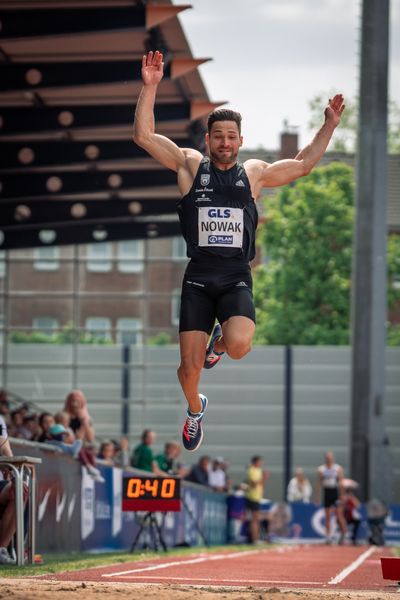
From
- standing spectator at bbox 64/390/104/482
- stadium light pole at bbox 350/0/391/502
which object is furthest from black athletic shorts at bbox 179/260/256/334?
stadium light pole at bbox 350/0/391/502

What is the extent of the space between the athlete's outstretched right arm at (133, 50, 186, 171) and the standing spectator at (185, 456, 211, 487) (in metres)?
18.2

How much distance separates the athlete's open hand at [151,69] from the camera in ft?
35.4

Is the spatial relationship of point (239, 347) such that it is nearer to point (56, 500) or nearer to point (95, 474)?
point (56, 500)

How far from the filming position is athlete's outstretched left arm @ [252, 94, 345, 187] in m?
11.3

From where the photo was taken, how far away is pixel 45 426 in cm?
1875

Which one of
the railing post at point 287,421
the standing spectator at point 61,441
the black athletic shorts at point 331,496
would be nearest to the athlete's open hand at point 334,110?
the standing spectator at point 61,441

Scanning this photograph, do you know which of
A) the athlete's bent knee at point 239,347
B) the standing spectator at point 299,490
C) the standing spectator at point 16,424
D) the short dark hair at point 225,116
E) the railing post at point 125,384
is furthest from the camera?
the railing post at point 125,384

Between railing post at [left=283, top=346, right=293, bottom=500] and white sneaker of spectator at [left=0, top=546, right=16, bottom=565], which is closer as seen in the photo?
white sneaker of spectator at [left=0, top=546, right=16, bottom=565]

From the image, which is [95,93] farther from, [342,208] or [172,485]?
[342,208]

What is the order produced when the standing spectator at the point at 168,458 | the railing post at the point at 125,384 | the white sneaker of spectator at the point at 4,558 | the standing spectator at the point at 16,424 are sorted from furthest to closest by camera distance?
the railing post at the point at 125,384 → the standing spectator at the point at 168,458 → the standing spectator at the point at 16,424 → the white sneaker of spectator at the point at 4,558

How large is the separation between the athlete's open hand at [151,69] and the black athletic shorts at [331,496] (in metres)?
20.8

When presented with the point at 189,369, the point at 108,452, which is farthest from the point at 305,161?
the point at 108,452

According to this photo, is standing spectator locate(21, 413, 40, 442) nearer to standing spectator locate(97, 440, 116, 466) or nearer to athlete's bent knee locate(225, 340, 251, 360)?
standing spectator locate(97, 440, 116, 466)

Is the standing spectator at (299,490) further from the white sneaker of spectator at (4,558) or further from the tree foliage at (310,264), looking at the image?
the tree foliage at (310,264)
